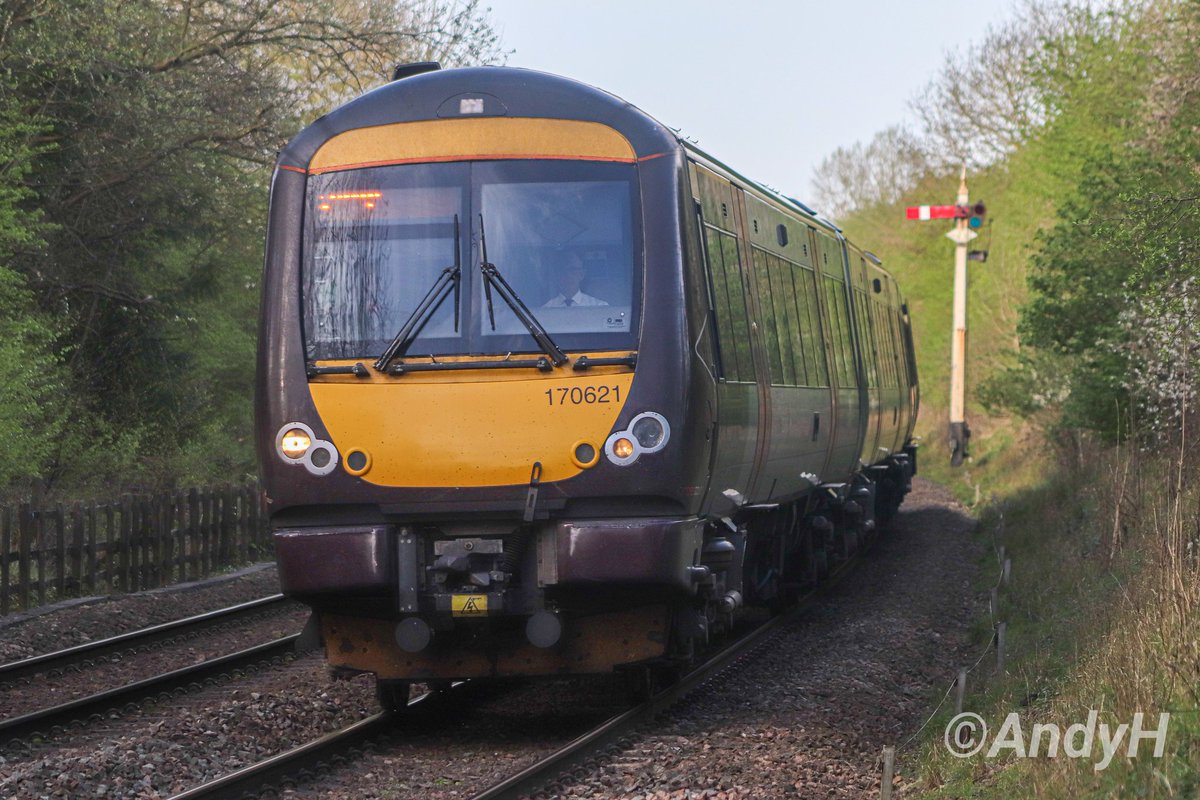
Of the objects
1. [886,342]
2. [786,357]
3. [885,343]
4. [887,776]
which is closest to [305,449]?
[887,776]

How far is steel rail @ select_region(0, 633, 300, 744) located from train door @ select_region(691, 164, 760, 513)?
3.48 meters

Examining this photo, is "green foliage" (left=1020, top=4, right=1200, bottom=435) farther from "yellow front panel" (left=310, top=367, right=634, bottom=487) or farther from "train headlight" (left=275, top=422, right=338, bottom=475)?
"train headlight" (left=275, top=422, right=338, bottom=475)

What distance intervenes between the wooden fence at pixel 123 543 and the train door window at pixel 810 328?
6641mm

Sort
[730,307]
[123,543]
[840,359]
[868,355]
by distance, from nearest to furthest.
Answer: [730,307] < [840,359] < [123,543] < [868,355]

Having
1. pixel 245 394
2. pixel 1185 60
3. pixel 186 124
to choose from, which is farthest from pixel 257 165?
pixel 1185 60

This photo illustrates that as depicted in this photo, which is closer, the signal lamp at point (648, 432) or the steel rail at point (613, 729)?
the steel rail at point (613, 729)

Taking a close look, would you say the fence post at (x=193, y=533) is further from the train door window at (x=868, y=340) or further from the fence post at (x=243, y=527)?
the train door window at (x=868, y=340)

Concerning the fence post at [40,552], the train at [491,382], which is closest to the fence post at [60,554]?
the fence post at [40,552]

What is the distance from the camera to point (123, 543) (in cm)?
1504

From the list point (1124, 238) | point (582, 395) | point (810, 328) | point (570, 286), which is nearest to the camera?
point (582, 395)

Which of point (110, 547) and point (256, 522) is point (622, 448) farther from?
point (256, 522)

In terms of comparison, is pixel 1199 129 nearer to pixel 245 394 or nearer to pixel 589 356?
pixel 589 356

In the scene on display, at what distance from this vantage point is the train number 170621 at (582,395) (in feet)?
24.6

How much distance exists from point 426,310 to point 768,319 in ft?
10.5
